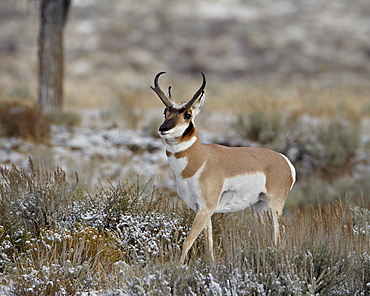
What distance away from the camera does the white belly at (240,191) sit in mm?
4352

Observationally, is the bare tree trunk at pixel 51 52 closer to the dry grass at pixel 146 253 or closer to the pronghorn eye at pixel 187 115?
the dry grass at pixel 146 253

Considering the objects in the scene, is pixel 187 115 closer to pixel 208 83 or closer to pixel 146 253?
pixel 146 253

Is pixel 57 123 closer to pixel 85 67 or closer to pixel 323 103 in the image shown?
pixel 323 103

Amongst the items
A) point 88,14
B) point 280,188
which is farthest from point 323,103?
point 88,14

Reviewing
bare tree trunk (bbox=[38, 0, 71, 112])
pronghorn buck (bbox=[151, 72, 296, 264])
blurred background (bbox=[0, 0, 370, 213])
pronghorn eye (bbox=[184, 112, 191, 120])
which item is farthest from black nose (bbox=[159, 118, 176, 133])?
bare tree trunk (bbox=[38, 0, 71, 112])

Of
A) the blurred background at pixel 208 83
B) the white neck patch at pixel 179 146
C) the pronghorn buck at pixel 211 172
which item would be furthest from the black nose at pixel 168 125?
the blurred background at pixel 208 83

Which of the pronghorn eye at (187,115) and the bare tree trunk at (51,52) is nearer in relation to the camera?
the pronghorn eye at (187,115)

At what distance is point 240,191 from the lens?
14.4 feet

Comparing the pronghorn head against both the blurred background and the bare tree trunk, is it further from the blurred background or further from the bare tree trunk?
the bare tree trunk

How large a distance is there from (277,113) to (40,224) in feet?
28.4

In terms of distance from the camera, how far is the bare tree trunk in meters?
12.8

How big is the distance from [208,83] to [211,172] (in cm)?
2381

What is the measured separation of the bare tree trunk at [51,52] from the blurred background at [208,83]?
18.7 inches

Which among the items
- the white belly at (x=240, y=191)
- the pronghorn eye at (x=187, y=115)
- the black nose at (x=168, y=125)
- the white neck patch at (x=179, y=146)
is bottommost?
the white belly at (x=240, y=191)
